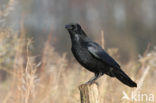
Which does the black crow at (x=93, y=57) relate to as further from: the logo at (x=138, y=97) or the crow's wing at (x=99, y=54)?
the logo at (x=138, y=97)

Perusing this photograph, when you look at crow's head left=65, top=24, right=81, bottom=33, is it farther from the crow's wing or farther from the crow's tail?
the crow's tail

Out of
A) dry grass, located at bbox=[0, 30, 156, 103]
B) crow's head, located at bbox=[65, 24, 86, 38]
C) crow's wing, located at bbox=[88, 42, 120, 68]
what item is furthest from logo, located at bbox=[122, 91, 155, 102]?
crow's head, located at bbox=[65, 24, 86, 38]

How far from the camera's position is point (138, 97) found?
435 centimetres

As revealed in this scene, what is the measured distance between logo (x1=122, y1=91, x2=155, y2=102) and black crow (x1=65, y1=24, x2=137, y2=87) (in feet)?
0.35

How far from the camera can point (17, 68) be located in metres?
4.53

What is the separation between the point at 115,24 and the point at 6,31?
73.9ft

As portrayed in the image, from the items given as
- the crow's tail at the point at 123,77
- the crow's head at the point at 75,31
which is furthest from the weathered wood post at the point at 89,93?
the crow's head at the point at 75,31

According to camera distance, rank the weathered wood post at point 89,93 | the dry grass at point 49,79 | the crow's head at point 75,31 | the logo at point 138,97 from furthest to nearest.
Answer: the crow's head at point 75,31
the logo at point 138,97
the dry grass at point 49,79
the weathered wood post at point 89,93

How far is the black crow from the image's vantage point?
409 centimetres

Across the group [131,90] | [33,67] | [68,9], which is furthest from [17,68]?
[68,9]

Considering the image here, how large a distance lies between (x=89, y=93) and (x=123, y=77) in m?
0.58

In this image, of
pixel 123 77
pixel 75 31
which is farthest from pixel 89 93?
pixel 75 31

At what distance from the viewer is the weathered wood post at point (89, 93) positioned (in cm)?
361

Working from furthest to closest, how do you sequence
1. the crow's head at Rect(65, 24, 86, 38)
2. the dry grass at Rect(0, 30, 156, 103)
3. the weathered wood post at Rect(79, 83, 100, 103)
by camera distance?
the crow's head at Rect(65, 24, 86, 38)
the dry grass at Rect(0, 30, 156, 103)
the weathered wood post at Rect(79, 83, 100, 103)
